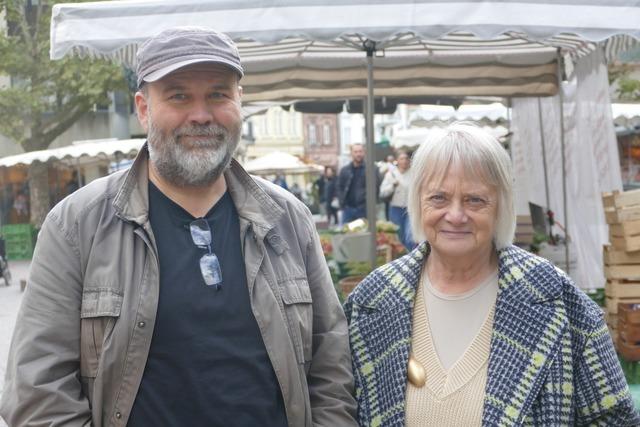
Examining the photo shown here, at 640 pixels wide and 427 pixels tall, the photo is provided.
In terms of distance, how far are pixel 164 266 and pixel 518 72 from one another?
694cm

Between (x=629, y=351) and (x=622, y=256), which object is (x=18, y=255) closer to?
(x=622, y=256)

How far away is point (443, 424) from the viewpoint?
2520mm

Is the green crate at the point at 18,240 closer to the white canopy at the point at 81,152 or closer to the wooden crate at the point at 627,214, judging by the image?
the white canopy at the point at 81,152

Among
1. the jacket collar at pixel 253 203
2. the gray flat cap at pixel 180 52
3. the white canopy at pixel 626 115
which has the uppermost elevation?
the white canopy at pixel 626 115

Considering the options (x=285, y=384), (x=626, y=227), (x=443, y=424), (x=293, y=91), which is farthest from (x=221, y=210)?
(x=293, y=91)

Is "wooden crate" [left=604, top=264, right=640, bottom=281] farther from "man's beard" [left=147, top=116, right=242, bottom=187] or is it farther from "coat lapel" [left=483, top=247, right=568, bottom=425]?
"man's beard" [left=147, top=116, right=242, bottom=187]

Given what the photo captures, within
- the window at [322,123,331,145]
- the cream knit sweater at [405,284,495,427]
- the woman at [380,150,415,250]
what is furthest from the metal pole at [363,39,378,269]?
the window at [322,123,331,145]

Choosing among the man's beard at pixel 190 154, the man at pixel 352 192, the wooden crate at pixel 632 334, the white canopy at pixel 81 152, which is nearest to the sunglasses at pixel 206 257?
the man's beard at pixel 190 154

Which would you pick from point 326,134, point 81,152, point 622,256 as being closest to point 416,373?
point 622,256

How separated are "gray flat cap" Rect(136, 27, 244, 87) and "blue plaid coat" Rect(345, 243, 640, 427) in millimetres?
886

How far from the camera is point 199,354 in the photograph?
2.35 meters

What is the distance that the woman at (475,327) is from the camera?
2477 millimetres

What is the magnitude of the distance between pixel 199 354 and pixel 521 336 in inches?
35.5

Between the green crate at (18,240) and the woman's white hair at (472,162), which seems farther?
the green crate at (18,240)
